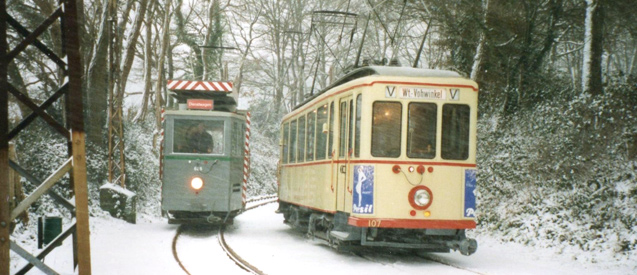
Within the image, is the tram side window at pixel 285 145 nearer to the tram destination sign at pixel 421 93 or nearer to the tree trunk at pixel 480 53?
the tram destination sign at pixel 421 93

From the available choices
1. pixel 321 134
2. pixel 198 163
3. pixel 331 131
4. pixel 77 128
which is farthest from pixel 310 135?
pixel 77 128

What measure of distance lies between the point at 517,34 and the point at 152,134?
15081 millimetres

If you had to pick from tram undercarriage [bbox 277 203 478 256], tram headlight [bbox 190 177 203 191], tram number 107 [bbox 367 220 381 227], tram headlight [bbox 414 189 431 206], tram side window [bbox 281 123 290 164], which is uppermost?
tram side window [bbox 281 123 290 164]

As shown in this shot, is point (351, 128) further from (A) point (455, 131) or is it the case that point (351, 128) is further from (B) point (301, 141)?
(B) point (301, 141)

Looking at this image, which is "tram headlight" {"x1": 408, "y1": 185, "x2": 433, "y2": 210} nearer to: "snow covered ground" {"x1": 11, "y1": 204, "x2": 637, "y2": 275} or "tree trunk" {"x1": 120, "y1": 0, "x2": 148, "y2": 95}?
"snow covered ground" {"x1": 11, "y1": 204, "x2": 637, "y2": 275}

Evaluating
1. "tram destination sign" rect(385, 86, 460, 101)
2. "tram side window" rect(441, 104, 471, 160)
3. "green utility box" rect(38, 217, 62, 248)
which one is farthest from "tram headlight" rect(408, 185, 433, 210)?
"green utility box" rect(38, 217, 62, 248)

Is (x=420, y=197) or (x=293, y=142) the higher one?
(x=293, y=142)

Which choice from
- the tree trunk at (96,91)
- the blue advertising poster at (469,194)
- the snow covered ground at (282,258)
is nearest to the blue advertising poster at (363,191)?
the snow covered ground at (282,258)

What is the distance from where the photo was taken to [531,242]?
11.0 metres

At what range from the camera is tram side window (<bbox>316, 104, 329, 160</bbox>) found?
1060 cm

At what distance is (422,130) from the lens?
30.1 ft

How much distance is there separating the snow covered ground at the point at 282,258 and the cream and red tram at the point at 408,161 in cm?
46

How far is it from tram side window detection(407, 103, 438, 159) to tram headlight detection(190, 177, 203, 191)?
17.2ft

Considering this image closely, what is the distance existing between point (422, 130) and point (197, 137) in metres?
5.49
